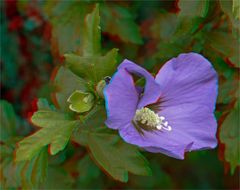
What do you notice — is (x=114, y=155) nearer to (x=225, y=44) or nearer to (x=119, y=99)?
(x=119, y=99)

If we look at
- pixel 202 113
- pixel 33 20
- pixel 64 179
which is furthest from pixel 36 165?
pixel 33 20

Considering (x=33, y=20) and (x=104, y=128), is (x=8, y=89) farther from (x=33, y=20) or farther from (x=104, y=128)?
(x=104, y=128)

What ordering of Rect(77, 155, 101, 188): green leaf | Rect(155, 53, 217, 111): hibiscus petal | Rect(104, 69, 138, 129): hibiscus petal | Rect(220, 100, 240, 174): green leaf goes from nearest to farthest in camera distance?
Rect(104, 69, 138, 129): hibiscus petal → Rect(155, 53, 217, 111): hibiscus petal → Rect(220, 100, 240, 174): green leaf → Rect(77, 155, 101, 188): green leaf

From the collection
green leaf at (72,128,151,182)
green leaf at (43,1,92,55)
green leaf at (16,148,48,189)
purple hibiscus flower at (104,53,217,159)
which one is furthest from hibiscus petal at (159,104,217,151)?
green leaf at (43,1,92,55)

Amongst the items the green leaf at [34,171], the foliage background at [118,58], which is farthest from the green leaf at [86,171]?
the green leaf at [34,171]

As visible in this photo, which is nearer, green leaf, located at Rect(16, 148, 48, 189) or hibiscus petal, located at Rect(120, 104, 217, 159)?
hibiscus petal, located at Rect(120, 104, 217, 159)

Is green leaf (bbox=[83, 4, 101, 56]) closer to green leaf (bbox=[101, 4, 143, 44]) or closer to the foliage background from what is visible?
the foliage background

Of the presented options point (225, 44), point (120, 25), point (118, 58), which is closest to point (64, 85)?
point (118, 58)

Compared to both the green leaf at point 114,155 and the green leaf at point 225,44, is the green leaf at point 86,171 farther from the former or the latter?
the green leaf at point 225,44
